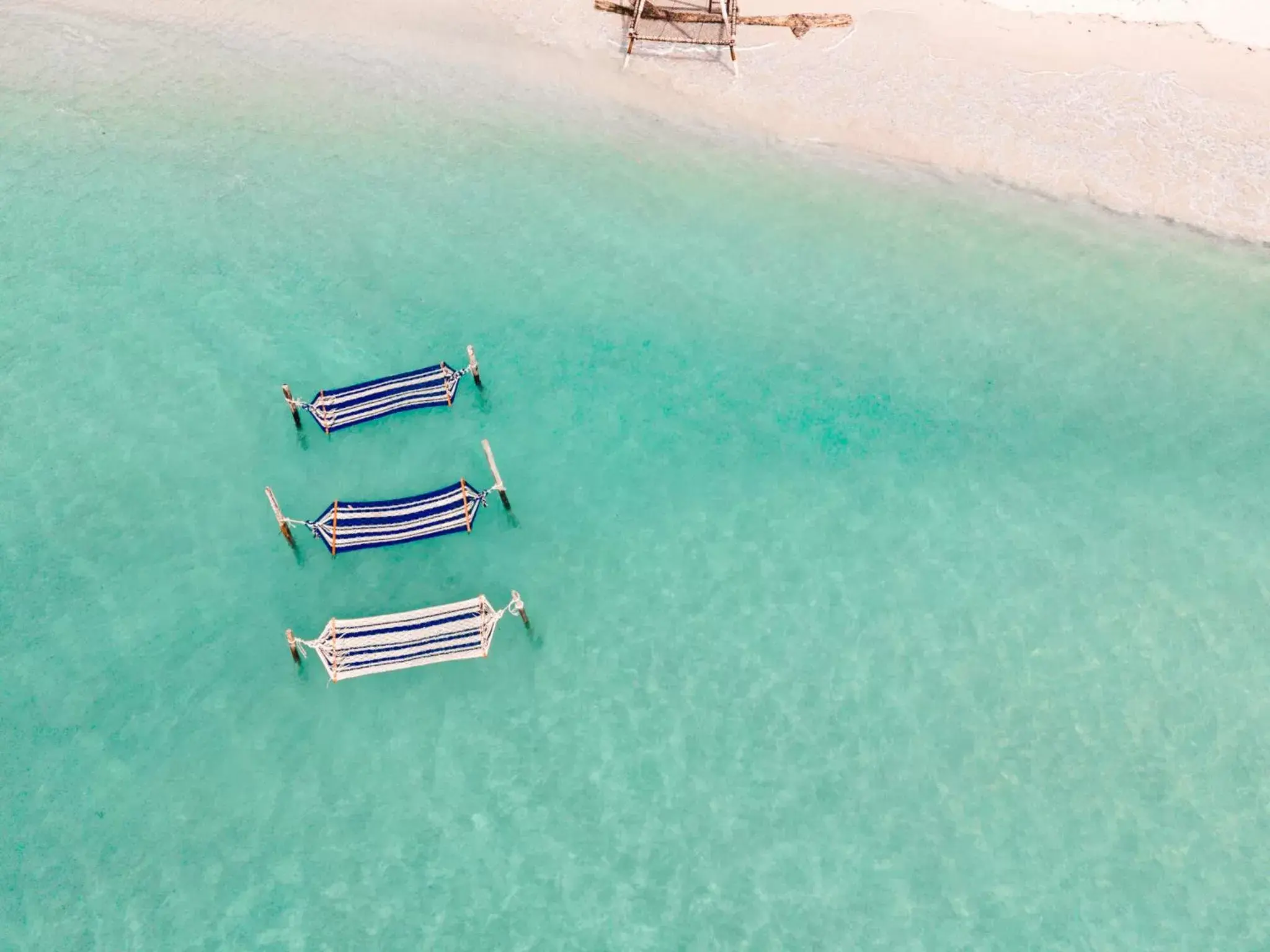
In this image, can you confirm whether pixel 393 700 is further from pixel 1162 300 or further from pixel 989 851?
pixel 1162 300

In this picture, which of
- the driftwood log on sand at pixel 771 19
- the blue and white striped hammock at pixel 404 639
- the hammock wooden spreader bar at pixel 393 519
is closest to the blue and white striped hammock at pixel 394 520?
the hammock wooden spreader bar at pixel 393 519

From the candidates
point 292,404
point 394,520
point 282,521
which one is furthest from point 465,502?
point 292,404

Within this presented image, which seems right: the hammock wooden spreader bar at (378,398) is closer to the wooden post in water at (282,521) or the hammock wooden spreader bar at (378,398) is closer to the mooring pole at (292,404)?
the mooring pole at (292,404)

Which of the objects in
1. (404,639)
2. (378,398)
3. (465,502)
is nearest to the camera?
(404,639)

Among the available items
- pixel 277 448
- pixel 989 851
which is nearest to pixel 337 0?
pixel 277 448

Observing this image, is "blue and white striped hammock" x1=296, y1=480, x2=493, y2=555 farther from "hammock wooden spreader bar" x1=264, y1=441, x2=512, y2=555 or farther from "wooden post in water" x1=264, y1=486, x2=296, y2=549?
"wooden post in water" x1=264, y1=486, x2=296, y2=549

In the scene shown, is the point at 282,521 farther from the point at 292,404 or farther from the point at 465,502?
the point at 465,502
